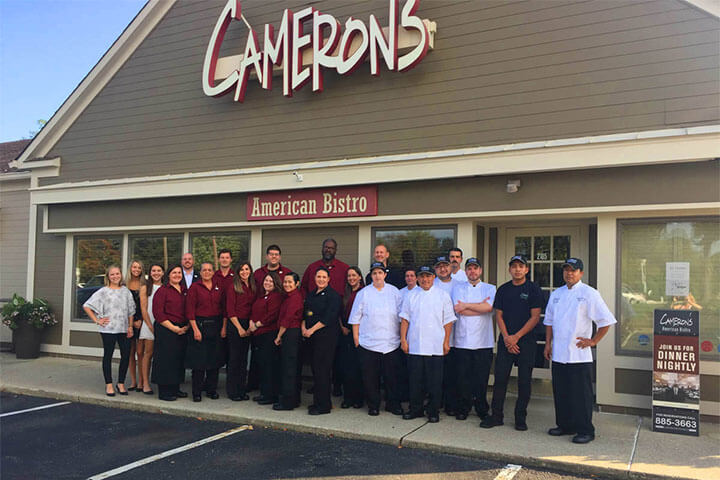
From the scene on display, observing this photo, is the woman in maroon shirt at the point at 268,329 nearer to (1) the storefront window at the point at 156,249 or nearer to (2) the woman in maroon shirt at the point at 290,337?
(2) the woman in maroon shirt at the point at 290,337

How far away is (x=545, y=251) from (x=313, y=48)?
4605 millimetres

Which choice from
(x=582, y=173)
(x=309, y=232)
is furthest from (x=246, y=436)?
(x=582, y=173)

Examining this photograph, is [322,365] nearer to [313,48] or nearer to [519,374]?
[519,374]

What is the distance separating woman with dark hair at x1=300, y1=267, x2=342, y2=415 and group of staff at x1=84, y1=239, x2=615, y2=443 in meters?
0.01

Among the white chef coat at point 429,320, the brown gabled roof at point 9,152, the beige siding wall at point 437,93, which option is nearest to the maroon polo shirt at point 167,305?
the beige siding wall at point 437,93

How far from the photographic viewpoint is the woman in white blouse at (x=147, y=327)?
8.27 metres

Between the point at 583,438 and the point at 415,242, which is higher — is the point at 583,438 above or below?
below

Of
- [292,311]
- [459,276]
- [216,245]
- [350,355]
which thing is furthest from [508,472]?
[216,245]

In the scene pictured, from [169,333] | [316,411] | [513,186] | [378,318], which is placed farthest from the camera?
[169,333]

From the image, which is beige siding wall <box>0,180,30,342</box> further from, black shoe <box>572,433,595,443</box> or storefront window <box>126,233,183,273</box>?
black shoe <box>572,433,595,443</box>

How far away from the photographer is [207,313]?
780 cm

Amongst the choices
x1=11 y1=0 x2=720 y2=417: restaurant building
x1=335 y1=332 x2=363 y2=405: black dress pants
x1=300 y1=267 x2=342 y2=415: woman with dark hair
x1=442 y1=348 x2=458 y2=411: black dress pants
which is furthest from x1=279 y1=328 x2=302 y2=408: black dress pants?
x1=11 y1=0 x2=720 y2=417: restaurant building

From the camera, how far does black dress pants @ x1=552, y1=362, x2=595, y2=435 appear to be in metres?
5.96

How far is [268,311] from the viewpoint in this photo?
7488 mm
